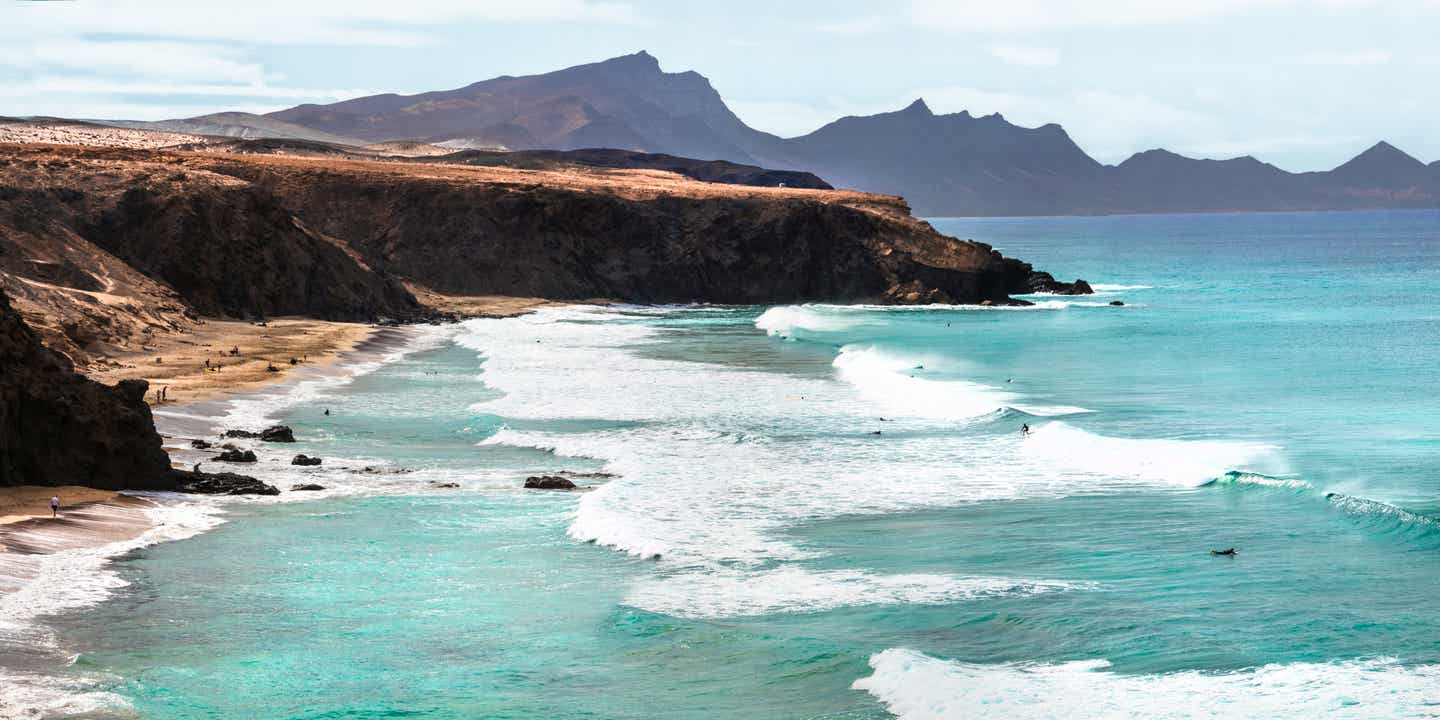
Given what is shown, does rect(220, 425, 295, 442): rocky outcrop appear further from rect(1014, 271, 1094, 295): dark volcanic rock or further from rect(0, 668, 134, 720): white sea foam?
rect(1014, 271, 1094, 295): dark volcanic rock

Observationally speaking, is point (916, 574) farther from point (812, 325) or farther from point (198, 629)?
point (812, 325)

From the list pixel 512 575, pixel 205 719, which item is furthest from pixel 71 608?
pixel 512 575

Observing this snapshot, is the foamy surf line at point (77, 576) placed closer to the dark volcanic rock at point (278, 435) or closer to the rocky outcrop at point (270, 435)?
the rocky outcrop at point (270, 435)

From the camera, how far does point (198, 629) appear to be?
1652cm

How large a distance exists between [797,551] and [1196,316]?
64302mm

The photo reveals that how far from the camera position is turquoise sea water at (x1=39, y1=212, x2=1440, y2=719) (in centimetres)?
1494

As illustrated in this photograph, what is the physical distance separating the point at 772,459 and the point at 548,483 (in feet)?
19.0

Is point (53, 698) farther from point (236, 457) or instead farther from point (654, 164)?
point (654, 164)

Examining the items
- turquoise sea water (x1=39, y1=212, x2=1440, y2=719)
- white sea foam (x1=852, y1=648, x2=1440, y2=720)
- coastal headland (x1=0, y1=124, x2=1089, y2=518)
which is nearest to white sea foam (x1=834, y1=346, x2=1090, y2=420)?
turquoise sea water (x1=39, y1=212, x2=1440, y2=719)

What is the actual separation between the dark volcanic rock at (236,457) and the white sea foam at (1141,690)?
15.7m

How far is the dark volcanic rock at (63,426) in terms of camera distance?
73.7 ft

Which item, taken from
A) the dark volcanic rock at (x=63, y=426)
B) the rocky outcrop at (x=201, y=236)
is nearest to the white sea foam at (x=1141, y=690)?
the dark volcanic rock at (x=63, y=426)

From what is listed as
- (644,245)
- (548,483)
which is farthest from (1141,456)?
(644,245)

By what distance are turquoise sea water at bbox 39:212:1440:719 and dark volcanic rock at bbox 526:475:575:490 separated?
0.55 m
